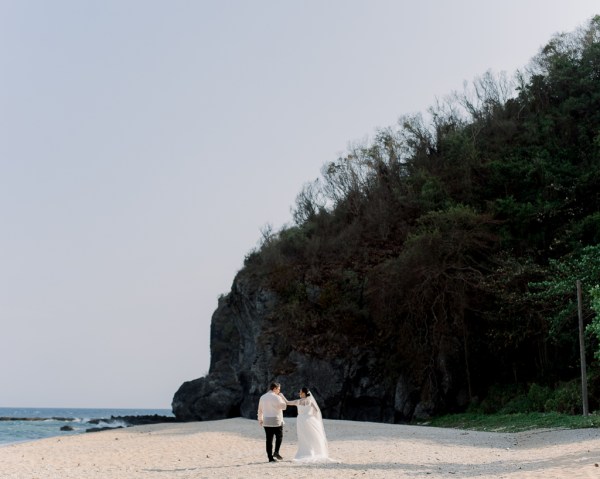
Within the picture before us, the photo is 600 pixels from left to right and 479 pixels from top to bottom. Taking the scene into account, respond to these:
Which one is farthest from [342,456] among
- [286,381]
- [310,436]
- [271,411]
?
[286,381]

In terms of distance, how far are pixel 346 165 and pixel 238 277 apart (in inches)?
413

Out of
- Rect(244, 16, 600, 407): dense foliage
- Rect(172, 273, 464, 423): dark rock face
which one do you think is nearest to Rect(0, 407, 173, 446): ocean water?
Rect(172, 273, 464, 423): dark rock face

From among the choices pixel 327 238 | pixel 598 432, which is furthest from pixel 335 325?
pixel 598 432

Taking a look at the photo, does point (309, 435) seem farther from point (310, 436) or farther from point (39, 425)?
point (39, 425)

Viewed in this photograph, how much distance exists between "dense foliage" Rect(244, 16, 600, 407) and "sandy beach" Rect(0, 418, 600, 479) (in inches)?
278

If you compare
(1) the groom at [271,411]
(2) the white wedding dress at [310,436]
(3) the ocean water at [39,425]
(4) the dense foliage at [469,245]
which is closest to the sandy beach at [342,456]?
(2) the white wedding dress at [310,436]

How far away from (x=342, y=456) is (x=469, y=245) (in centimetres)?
1894

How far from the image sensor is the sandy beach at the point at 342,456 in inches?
496

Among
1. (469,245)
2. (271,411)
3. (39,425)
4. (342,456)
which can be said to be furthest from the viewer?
(39,425)

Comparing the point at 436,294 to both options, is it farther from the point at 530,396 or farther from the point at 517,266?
the point at 530,396

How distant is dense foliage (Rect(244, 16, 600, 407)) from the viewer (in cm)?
3081

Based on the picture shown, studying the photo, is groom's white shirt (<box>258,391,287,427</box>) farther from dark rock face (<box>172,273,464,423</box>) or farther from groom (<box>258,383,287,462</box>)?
dark rock face (<box>172,273,464,423</box>)

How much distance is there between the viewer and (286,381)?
1337 inches

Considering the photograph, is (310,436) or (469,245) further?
(469,245)
